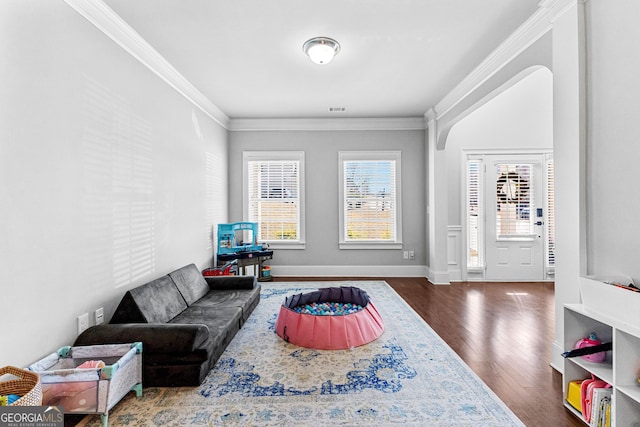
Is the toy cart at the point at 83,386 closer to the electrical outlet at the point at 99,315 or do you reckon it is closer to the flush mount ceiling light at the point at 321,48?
the electrical outlet at the point at 99,315

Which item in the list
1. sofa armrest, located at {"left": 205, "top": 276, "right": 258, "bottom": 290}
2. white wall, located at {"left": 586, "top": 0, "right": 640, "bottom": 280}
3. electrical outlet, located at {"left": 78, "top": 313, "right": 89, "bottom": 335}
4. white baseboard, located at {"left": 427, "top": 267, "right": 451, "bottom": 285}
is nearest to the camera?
white wall, located at {"left": 586, "top": 0, "right": 640, "bottom": 280}

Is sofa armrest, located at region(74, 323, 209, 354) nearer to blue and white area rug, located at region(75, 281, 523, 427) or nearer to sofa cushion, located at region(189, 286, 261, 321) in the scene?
blue and white area rug, located at region(75, 281, 523, 427)

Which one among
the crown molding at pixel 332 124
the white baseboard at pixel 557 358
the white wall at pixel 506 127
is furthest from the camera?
the crown molding at pixel 332 124

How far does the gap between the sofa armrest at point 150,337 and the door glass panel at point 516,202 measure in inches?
209

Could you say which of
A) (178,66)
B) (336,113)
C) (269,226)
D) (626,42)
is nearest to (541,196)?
(336,113)

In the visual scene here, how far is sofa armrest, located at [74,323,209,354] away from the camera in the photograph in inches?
88.9

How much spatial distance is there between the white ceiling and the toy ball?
2500mm

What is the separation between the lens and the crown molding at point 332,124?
5.88 meters

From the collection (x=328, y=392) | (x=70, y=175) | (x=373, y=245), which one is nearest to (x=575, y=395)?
(x=328, y=392)

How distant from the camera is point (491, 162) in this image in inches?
223

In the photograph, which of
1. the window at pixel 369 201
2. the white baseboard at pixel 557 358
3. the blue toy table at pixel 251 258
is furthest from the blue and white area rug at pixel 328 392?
the window at pixel 369 201

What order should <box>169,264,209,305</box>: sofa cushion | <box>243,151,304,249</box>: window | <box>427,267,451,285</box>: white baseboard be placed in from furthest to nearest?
<box>243,151,304,249</box>: window
<box>427,267,451,285</box>: white baseboard
<box>169,264,209,305</box>: sofa cushion

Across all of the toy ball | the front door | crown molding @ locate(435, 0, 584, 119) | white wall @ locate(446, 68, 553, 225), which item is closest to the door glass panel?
the front door

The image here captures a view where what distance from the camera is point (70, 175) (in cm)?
226
